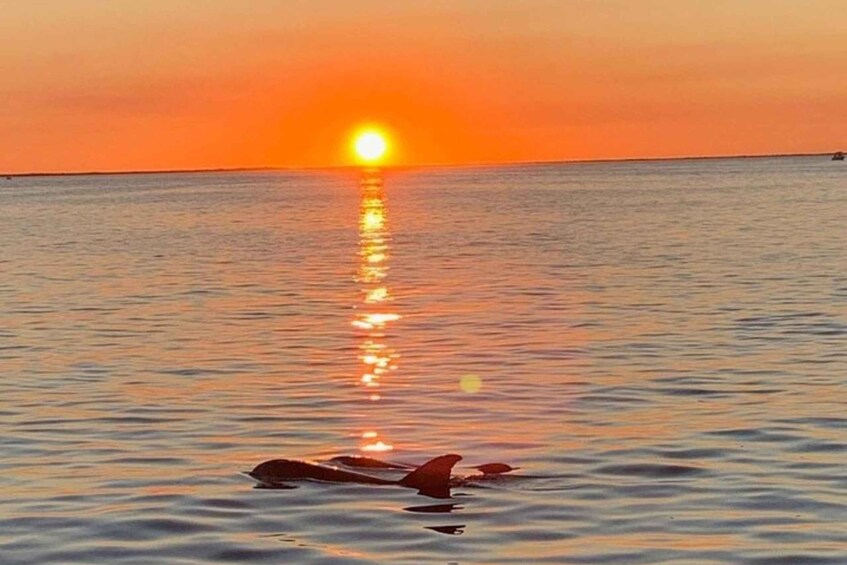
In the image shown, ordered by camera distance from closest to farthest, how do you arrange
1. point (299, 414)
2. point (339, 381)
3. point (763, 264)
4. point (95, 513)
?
point (95, 513), point (299, 414), point (339, 381), point (763, 264)

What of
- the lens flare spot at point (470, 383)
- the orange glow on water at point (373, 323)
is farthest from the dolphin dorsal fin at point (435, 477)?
the lens flare spot at point (470, 383)

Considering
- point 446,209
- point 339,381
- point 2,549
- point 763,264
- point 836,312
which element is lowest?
point 2,549

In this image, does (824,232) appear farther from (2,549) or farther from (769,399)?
(2,549)

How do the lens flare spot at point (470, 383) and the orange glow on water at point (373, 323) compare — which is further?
the orange glow on water at point (373, 323)

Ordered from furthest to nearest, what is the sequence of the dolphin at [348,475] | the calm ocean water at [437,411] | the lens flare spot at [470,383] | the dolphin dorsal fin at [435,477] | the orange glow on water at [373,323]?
the orange glow on water at [373,323] < the lens flare spot at [470,383] < the dolphin at [348,475] < the dolphin dorsal fin at [435,477] < the calm ocean water at [437,411]

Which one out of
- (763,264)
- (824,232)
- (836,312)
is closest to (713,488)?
(836,312)

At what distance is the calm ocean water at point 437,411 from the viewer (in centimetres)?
1545

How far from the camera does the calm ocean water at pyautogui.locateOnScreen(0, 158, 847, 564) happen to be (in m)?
15.4

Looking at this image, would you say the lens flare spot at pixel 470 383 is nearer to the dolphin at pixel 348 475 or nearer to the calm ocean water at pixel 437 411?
the calm ocean water at pixel 437 411

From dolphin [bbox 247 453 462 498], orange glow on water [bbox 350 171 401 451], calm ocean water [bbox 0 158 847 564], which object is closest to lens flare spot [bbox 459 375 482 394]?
calm ocean water [bbox 0 158 847 564]

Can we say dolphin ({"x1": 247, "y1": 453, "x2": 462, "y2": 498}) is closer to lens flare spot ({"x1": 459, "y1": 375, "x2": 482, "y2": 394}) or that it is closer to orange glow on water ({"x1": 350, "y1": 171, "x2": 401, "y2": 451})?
orange glow on water ({"x1": 350, "y1": 171, "x2": 401, "y2": 451})

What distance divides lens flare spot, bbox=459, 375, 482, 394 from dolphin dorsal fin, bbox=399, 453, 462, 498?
757 cm

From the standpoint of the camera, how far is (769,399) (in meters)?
23.4

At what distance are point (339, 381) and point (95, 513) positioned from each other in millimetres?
10329
